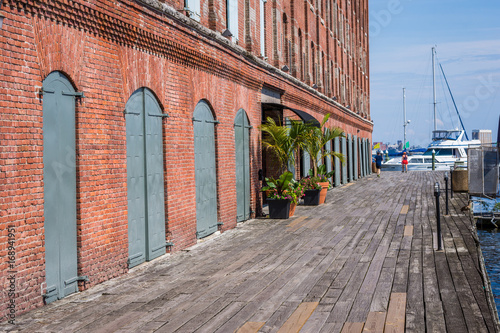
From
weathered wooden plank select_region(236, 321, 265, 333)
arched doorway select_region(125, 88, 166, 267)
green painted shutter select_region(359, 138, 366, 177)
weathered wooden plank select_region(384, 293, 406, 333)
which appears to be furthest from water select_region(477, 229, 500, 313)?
green painted shutter select_region(359, 138, 366, 177)

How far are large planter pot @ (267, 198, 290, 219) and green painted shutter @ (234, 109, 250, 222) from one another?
29.6 inches

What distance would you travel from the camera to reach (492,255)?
19.2 metres

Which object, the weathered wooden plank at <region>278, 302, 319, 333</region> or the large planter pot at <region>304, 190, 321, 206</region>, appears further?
the large planter pot at <region>304, 190, 321, 206</region>

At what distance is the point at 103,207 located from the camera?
9031 millimetres

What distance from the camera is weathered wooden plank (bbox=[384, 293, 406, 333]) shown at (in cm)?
623

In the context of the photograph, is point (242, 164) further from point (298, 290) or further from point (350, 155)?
point (350, 155)

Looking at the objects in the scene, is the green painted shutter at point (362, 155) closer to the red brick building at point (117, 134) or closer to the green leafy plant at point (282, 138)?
the green leafy plant at point (282, 138)

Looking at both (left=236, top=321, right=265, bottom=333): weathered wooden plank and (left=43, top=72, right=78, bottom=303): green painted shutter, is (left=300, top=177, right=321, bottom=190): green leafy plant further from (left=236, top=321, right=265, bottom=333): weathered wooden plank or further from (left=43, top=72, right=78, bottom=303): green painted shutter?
(left=236, top=321, right=265, bottom=333): weathered wooden plank

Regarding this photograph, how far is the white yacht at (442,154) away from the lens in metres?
62.6

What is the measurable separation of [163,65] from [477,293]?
22.7 ft

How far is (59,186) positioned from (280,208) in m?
10.2

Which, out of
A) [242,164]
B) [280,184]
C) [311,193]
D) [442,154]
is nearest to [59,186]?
[242,164]

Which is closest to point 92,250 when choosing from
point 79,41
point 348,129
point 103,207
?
point 103,207

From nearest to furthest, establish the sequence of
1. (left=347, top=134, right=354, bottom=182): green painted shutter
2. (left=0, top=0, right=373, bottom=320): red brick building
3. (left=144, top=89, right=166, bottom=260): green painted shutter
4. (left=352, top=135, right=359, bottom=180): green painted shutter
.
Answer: (left=0, top=0, right=373, bottom=320): red brick building < (left=144, top=89, right=166, bottom=260): green painted shutter < (left=347, top=134, right=354, bottom=182): green painted shutter < (left=352, top=135, right=359, bottom=180): green painted shutter
